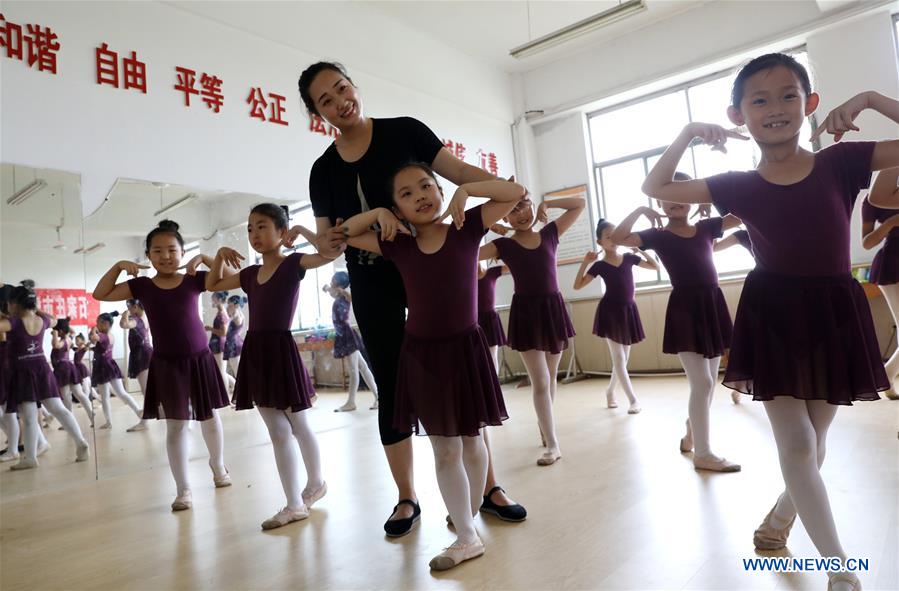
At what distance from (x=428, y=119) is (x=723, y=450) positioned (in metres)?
4.22

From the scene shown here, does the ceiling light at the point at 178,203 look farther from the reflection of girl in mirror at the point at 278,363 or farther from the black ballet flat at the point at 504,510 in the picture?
the black ballet flat at the point at 504,510

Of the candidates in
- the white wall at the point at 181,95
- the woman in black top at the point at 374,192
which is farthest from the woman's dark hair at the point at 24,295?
the woman in black top at the point at 374,192

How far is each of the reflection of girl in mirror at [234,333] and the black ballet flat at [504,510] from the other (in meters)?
2.72

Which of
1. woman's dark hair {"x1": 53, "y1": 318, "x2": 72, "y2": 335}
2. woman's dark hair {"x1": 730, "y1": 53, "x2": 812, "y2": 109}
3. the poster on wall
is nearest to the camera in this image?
woman's dark hair {"x1": 730, "y1": 53, "x2": 812, "y2": 109}

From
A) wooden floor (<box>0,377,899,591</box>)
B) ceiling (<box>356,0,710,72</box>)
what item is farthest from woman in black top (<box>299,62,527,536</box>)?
ceiling (<box>356,0,710,72</box>)

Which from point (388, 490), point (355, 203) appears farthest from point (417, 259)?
point (388, 490)

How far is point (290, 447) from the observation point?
2127 millimetres

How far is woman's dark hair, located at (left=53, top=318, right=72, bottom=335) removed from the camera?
357 centimetres

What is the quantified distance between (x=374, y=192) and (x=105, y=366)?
A: 308 centimetres

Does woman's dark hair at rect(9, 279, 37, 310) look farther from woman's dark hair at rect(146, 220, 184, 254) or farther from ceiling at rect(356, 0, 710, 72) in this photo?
ceiling at rect(356, 0, 710, 72)

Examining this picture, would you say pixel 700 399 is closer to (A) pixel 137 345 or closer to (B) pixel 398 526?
(B) pixel 398 526

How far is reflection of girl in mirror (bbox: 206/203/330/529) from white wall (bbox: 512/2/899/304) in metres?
4.69

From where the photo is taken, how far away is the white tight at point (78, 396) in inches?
144

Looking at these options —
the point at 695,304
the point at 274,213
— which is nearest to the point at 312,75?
the point at 274,213
